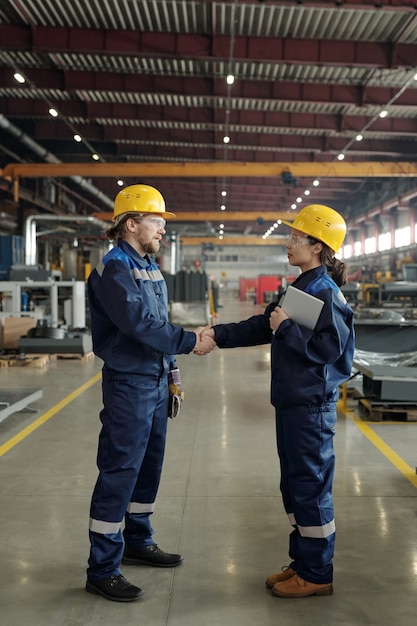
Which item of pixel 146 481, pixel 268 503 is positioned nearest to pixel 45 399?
pixel 268 503

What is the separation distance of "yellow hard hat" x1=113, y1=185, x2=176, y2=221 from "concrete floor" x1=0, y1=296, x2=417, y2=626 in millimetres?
1920

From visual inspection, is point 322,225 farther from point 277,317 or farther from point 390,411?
point 390,411

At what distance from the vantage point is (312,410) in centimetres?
286

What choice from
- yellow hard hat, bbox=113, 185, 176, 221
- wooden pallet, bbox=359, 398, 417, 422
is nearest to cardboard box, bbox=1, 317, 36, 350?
wooden pallet, bbox=359, 398, 417, 422

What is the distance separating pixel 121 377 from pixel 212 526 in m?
1.49

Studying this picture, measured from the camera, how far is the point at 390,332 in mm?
9211

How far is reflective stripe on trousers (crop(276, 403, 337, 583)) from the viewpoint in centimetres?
285

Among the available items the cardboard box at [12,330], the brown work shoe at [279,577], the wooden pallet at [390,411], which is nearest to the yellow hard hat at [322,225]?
the brown work shoe at [279,577]

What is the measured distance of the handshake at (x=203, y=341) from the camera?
10.3 ft

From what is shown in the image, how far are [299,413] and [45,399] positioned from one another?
5.94 m

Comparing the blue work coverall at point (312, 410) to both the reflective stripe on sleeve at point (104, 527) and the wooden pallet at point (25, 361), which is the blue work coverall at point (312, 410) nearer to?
the reflective stripe on sleeve at point (104, 527)

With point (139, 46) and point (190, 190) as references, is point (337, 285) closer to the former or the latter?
point (139, 46)

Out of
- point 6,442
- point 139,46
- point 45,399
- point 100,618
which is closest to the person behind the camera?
point 100,618

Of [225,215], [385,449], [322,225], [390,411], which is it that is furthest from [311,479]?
[225,215]
